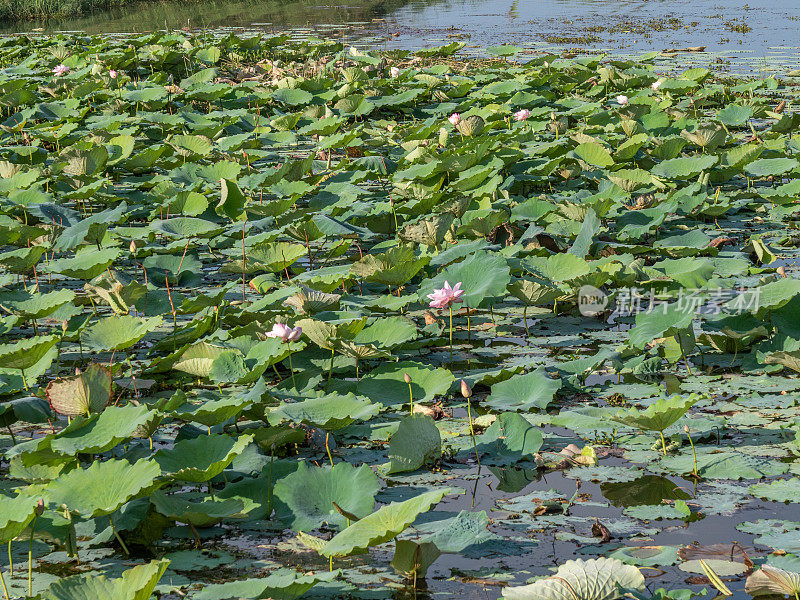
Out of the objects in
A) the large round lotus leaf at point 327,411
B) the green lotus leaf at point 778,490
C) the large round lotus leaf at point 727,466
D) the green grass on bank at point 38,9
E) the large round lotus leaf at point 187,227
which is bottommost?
the large round lotus leaf at point 727,466

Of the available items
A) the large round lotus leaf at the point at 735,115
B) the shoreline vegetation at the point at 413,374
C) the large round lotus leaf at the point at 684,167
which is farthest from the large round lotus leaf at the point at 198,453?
the large round lotus leaf at the point at 735,115

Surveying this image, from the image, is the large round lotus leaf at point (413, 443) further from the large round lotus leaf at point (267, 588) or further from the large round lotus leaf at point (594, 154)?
Result: the large round lotus leaf at point (594, 154)

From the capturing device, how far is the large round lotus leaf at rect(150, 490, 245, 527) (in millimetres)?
2111

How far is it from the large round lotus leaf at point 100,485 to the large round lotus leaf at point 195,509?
0.07m

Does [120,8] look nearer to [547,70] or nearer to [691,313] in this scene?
[547,70]

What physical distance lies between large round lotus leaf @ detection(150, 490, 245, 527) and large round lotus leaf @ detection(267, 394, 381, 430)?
387mm

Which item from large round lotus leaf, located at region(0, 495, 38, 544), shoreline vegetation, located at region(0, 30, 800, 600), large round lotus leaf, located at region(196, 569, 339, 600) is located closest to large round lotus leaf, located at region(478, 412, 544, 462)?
shoreline vegetation, located at region(0, 30, 800, 600)

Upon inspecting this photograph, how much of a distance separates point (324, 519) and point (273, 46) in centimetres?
1036

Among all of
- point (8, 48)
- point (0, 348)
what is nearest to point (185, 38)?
point (8, 48)

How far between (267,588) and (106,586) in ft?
1.04

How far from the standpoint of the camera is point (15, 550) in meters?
2.18

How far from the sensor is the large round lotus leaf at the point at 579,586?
1.72 meters

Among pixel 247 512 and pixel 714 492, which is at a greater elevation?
pixel 247 512

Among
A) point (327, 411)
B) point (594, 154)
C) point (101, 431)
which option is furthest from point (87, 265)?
point (594, 154)
